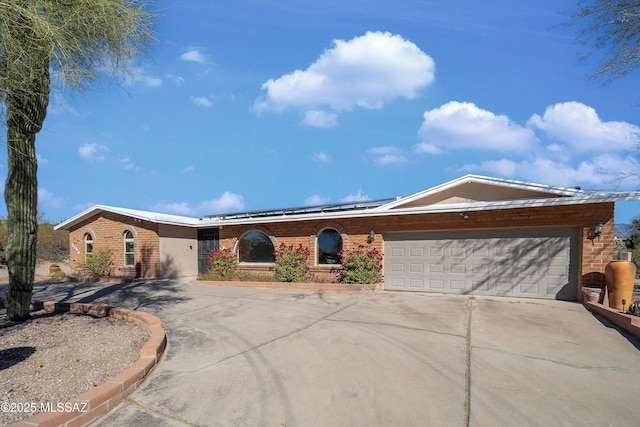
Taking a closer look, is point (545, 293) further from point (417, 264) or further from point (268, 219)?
point (268, 219)

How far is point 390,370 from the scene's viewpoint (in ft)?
14.6

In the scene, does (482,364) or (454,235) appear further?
(454,235)

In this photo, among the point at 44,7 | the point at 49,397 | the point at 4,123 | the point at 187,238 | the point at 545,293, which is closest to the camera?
the point at 49,397

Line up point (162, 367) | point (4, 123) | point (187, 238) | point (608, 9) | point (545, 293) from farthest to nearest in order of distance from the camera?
point (187, 238), point (545, 293), point (608, 9), point (4, 123), point (162, 367)

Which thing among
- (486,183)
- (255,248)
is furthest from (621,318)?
(255,248)

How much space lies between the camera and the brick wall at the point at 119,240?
1608 centimetres

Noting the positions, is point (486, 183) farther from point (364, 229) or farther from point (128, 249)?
point (128, 249)

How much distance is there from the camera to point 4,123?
5582mm

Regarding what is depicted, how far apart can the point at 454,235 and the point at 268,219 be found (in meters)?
6.76

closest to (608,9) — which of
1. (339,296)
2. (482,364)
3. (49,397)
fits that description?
(482,364)

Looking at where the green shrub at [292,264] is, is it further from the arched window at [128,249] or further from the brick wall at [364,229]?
the arched window at [128,249]

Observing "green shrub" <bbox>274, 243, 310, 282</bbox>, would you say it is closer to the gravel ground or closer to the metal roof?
the metal roof

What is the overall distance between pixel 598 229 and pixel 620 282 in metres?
1.46

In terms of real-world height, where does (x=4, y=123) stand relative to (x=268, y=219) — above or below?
above
